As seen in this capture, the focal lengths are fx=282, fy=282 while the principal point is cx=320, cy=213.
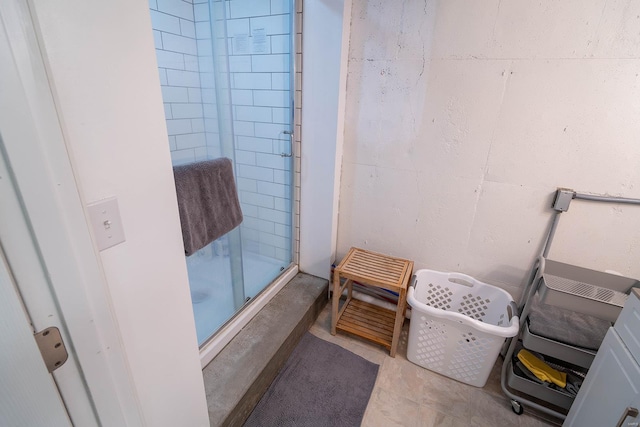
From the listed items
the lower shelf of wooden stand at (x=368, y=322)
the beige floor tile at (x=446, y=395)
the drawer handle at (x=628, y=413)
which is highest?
the drawer handle at (x=628, y=413)

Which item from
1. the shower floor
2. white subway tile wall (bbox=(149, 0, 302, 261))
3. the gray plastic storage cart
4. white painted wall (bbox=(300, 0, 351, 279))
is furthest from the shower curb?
the gray plastic storage cart

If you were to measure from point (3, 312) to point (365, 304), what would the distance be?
1.81 meters

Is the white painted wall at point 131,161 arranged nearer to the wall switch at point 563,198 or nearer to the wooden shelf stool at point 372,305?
the wooden shelf stool at point 372,305

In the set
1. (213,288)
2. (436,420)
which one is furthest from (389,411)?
(213,288)

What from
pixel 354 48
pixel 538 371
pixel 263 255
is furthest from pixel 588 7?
pixel 263 255

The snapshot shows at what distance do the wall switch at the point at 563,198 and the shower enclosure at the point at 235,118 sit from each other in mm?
1434

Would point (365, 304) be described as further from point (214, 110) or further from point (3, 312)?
point (3, 312)

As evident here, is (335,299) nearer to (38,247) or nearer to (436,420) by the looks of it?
(436,420)

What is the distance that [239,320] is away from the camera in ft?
5.13

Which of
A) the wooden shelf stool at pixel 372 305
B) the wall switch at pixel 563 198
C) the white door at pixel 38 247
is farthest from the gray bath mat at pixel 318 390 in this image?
the wall switch at pixel 563 198

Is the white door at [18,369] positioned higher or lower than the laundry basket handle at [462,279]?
higher

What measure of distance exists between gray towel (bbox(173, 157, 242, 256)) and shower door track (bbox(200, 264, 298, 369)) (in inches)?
20.3

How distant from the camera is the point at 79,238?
18.6 inches

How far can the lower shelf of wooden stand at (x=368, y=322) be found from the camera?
1.69 m
